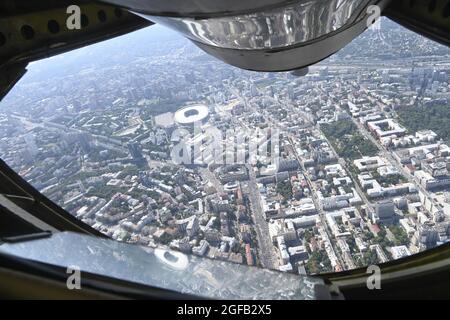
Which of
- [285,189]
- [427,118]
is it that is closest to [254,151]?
[285,189]

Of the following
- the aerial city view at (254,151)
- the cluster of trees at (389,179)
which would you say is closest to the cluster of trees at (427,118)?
the aerial city view at (254,151)

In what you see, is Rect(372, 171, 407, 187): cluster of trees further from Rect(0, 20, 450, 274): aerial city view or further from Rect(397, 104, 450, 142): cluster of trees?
Rect(397, 104, 450, 142): cluster of trees

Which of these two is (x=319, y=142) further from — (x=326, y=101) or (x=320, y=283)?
(x=320, y=283)

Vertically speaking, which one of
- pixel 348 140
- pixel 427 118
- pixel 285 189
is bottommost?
pixel 285 189

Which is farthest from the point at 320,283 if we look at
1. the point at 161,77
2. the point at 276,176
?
the point at 161,77

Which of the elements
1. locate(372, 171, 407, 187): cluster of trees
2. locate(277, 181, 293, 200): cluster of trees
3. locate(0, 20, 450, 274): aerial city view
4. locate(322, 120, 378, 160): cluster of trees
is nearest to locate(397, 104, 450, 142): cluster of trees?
locate(0, 20, 450, 274): aerial city view

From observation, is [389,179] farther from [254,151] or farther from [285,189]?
[254,151]
